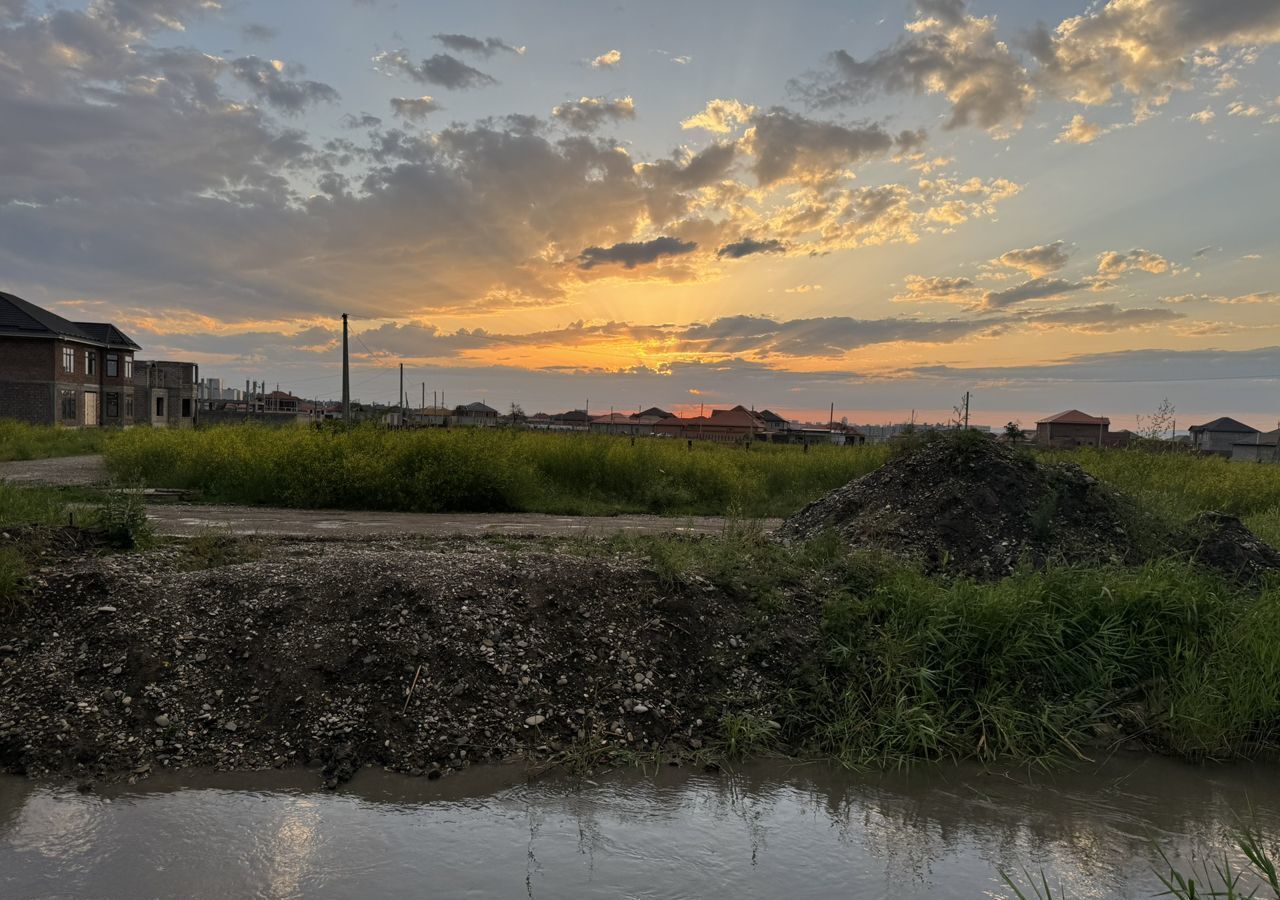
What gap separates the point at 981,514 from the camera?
7895 mm

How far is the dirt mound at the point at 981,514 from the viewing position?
739cm

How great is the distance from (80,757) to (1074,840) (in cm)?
555

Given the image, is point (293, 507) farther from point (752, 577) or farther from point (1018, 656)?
point (1018, 656)

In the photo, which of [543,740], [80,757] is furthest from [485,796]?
[80,757]

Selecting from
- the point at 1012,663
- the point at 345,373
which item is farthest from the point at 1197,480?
the point at 345,373

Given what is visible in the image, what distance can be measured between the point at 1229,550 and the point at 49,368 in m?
53.5

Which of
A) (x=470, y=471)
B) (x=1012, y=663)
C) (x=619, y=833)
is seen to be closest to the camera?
(x=619, y=833)

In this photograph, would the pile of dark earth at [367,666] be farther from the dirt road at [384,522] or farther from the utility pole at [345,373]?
the utility pole at [345,373]

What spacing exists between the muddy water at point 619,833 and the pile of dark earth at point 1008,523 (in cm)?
297

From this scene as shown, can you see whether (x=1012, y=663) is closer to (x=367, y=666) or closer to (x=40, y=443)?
(x=367, y=666)

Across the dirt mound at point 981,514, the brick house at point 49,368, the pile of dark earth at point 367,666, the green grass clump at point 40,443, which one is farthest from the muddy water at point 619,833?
the brick house at point 49,368

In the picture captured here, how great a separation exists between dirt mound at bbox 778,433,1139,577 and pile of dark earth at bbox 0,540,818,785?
2329 mm

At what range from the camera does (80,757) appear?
14.0 feet

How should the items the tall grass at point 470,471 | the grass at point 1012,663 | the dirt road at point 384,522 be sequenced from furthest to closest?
the tall grass at point 470,471 < the dirt road at point 384,522 < the grass at point 1012,663
